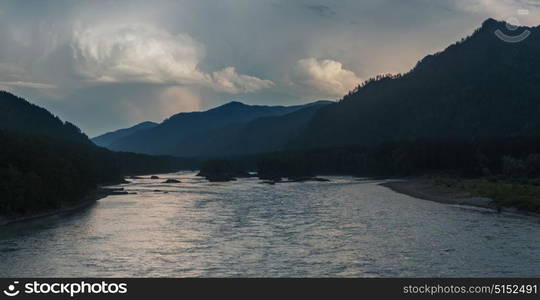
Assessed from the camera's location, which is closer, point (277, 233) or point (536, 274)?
point (536, 274)

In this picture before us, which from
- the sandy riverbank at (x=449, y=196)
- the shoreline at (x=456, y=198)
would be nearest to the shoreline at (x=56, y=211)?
the shoreline at (x=456, y=198)

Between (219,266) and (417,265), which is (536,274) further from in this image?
(219,266)

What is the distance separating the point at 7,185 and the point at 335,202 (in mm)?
57802

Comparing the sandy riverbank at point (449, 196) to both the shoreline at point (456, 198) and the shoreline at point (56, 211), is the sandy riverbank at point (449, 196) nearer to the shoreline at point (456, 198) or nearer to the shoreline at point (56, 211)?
the shoreline at point (456, 198)

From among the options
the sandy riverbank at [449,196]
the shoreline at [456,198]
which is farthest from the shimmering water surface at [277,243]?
the sandy riverbank at [449,196]

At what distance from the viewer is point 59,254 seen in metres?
54.3

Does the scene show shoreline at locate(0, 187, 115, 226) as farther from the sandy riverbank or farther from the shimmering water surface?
the sandy riverbank

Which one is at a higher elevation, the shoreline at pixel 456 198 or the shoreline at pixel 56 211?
the shoreline at pixel 456 198

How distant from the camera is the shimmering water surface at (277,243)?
46750mm

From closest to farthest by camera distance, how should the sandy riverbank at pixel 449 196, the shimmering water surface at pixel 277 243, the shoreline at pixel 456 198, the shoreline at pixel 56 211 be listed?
the shimmering water surface at pixel 277 243 < the shoreline at pixel 56 211 < the shoreline at pixel 456 198 < the sandy riverbank at pixel 449 196

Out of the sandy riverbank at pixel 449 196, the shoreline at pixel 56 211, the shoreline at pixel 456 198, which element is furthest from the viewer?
the sandy riverbank at pixel 449 196

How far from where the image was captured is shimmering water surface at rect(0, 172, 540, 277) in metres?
46.8

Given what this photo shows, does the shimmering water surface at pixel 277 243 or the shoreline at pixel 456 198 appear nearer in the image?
the shimmering water surface at pixel 277 243

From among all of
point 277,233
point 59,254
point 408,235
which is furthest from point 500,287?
point 59,254
